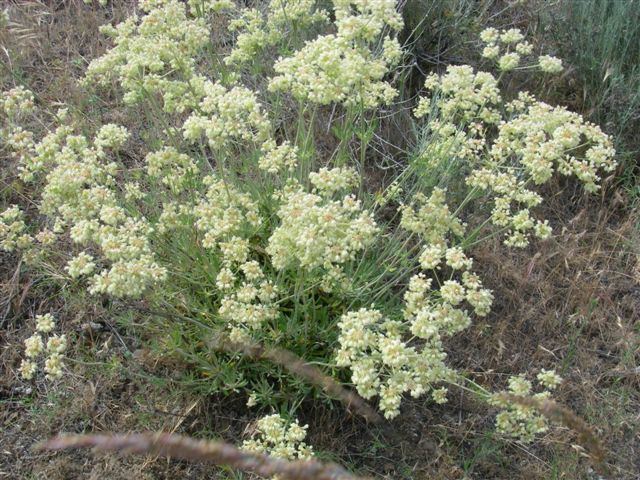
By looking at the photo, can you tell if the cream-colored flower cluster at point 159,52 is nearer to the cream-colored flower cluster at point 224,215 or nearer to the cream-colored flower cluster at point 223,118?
the cream-colored flower cluster at point 223,118

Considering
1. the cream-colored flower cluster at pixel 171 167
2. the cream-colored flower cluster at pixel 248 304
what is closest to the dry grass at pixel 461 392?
the cream-colored flower cluster at pixel 248 304

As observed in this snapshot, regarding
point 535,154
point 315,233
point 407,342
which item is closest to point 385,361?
point 407,342

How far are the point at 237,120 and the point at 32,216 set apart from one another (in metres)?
A: 2.36

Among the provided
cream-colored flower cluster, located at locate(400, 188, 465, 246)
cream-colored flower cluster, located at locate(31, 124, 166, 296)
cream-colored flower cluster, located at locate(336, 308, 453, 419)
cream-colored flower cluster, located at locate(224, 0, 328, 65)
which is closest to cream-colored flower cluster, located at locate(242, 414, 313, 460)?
cream-colored flower cluster, located at locate(336, 308, 453, 419)

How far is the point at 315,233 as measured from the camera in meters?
2.59

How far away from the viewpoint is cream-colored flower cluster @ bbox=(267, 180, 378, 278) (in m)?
2.58

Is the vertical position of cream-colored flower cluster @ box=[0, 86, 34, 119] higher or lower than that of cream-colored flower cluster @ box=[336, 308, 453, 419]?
higher

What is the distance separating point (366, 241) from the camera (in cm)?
274

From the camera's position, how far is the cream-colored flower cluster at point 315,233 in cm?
258

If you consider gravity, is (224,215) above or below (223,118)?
below

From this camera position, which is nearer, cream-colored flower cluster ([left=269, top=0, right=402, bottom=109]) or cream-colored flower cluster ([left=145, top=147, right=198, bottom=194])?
cream-colored flower cluster ([left=269, top=0, right=402, bottom=109])

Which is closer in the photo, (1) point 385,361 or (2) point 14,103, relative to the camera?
(1) point 385,361

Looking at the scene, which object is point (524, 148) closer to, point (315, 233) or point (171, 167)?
point (315, 233)

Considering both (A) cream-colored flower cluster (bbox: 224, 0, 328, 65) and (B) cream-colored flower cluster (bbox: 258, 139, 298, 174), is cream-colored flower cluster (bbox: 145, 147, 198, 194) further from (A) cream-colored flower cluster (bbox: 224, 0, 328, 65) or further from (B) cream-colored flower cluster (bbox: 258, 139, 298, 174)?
(A) cream-colored flower cluster (bbox: 224, 0, 328, 65)
